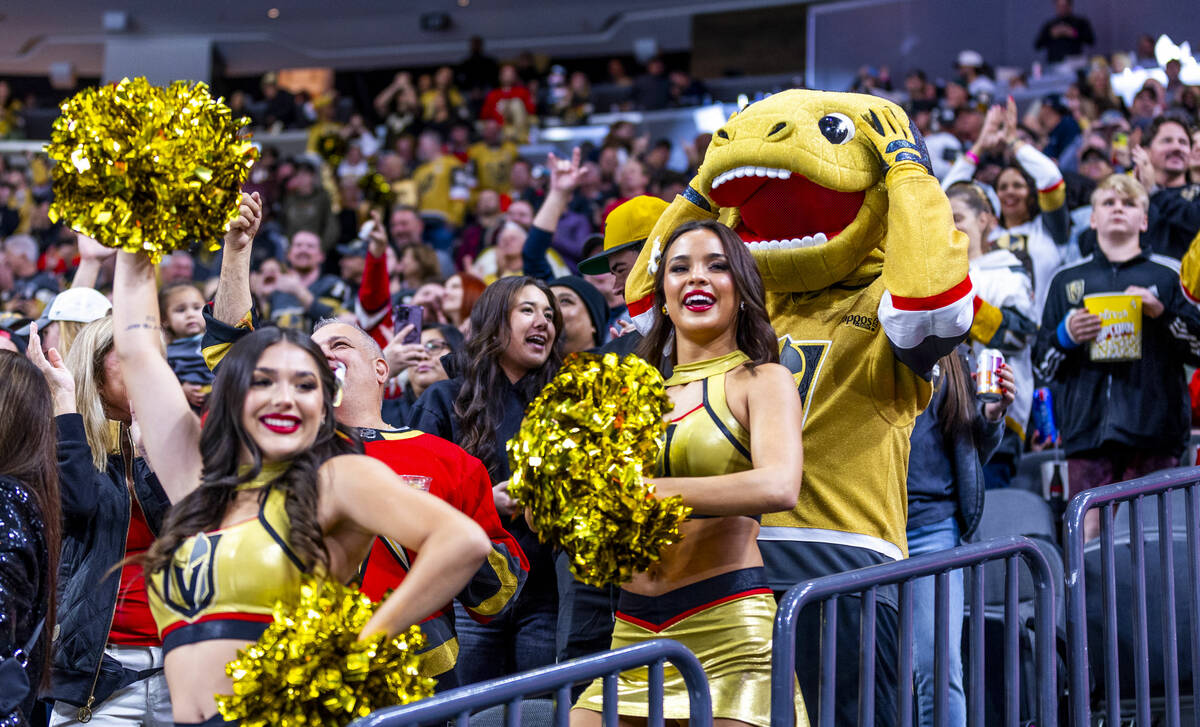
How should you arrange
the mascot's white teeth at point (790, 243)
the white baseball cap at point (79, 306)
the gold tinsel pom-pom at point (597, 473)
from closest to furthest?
1. the gold tinsel pom-pom at point (597, 473)
2. the mascot's white teeth at point (790, 243)
3. the white baseball cap at point (79, 306)

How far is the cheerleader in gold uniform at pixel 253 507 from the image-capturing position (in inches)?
84.2

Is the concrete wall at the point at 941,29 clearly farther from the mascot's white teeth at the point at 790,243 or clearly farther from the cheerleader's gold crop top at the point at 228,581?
the cheerleader's gold crop top at the point at 228,581

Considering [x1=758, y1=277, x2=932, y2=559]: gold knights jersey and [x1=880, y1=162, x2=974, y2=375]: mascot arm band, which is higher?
[x1=880, y1=162, x2=974, y2=375]: mascot arm band

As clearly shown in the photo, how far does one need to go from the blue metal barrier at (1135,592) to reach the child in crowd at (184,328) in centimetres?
292

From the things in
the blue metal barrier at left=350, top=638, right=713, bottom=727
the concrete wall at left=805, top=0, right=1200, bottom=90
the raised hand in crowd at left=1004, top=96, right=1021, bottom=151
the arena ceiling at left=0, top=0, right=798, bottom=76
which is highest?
the arena ceiling at left=0, top=0, right=798, bottom=76

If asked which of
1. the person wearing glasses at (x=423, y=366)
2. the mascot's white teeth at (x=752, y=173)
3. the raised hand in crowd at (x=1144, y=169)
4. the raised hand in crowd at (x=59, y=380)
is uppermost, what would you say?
the raised hand in crowd at (x=1144, y=169)

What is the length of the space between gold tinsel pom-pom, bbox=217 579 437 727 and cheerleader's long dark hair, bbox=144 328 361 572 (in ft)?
Answer: 0.44

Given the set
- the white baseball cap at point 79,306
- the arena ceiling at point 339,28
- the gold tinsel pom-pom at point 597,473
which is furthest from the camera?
the arena ceiling at point 339,28

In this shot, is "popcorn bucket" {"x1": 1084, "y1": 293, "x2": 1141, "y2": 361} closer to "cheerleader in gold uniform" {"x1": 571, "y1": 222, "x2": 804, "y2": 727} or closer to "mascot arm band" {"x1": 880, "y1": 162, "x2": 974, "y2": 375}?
"mascot arm band" {"x1": 880, "y1": 162, "x2": 974, "y2": 375}

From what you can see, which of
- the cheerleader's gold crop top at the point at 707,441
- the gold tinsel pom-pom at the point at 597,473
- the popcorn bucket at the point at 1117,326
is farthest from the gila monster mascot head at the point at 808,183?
the popcorn bucket at the point at 1117,326

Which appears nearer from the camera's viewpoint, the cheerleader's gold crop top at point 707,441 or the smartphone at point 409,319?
the cheerleader's gold crop top at point 707,441

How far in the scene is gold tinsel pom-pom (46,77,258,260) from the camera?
229 cm

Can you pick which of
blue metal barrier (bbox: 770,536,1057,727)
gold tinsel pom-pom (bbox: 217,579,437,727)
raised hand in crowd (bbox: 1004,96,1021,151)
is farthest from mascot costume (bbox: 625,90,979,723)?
raised hand in crowd (bbox: 1004,96,1021,151)

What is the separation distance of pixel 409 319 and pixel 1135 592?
2.49 metres
